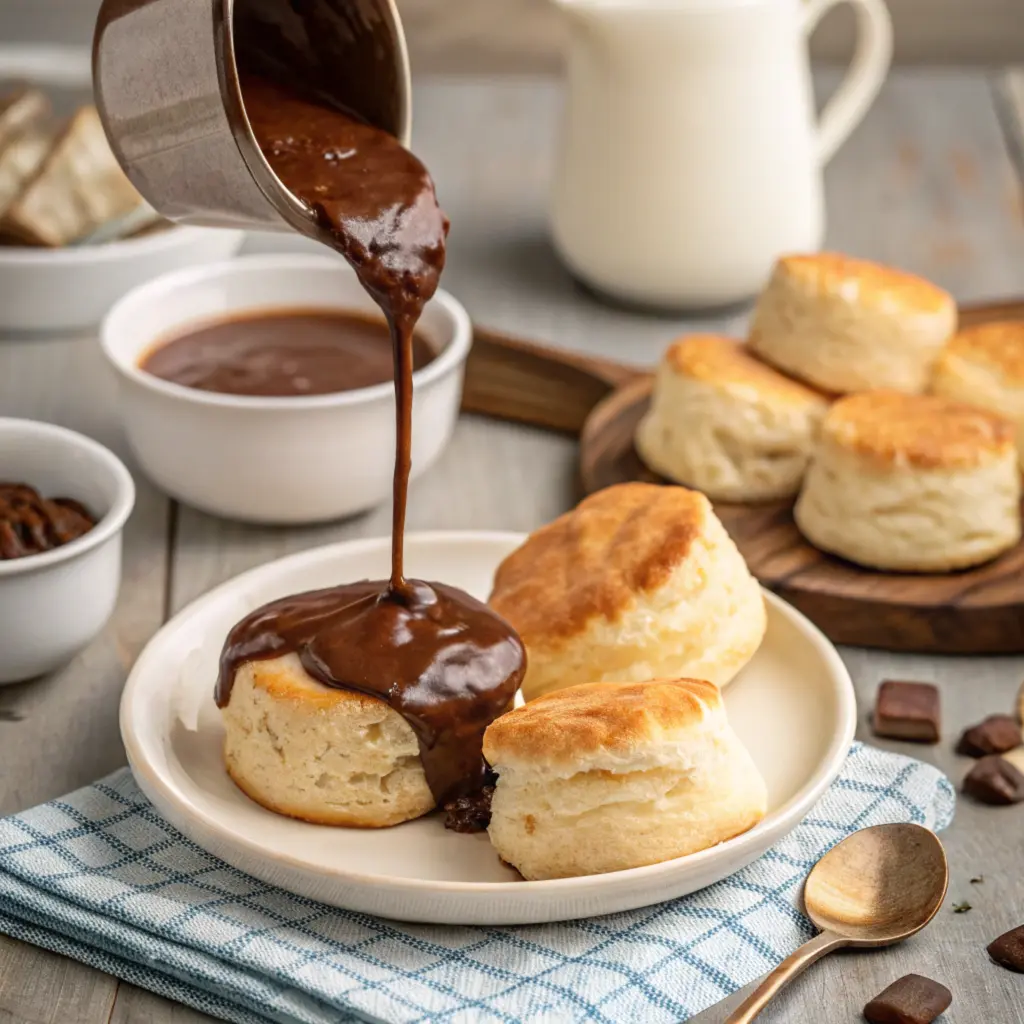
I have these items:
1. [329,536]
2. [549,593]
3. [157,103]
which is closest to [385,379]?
[329,536]

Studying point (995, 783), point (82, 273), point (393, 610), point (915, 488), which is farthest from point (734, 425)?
point (82, 273)

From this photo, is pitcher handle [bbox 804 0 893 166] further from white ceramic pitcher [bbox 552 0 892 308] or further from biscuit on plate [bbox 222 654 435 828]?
biscuit on plate [bbox 222 654 435 828]

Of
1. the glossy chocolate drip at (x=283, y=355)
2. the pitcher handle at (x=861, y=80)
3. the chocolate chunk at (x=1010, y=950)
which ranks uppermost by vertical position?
the pitcher handle at (x=861, y=80)

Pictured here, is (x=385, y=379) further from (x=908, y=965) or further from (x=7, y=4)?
(x=7, y=4)

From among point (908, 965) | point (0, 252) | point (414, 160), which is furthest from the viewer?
point (0, 252)

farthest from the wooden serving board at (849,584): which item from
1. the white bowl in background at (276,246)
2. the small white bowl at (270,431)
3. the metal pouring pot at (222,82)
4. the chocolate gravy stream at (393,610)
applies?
the white bowl in background at (276,246)

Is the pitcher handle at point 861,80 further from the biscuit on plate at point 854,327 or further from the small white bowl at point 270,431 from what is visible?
the small white bowl at point 270,431

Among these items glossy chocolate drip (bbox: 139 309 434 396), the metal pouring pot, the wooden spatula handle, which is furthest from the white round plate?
the wooden spatula handle
